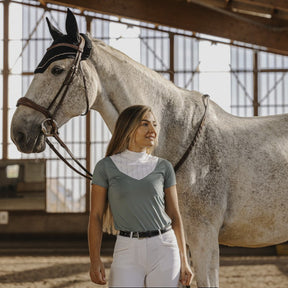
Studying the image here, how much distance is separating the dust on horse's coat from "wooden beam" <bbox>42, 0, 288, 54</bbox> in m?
3.38

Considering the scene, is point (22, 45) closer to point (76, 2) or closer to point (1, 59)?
point (1, 59)

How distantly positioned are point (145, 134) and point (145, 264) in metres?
0.49

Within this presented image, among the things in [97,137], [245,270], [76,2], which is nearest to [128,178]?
[76,2]

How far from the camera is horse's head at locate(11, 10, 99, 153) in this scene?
7.88 ft

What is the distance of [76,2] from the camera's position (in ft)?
19.3

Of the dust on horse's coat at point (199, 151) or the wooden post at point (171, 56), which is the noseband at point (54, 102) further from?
the wooden post at point (171, 56)

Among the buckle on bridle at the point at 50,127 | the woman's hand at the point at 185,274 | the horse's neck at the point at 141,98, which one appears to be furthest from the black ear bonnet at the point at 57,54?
the woman's hand at the point at 185,274

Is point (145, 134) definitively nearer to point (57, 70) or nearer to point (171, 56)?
point (57, 70)

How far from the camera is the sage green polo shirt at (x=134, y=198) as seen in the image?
69.3 inches

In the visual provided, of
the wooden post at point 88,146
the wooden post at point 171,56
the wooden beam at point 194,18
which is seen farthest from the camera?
the wooden post at point 171,56

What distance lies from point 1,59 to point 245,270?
23.6ft

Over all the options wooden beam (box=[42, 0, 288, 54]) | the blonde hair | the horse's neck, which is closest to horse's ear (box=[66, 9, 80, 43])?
the horse's neck

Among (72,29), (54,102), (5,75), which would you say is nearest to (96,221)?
(54,102)

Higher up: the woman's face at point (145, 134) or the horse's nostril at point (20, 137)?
the woman's face at point (145, 134)
